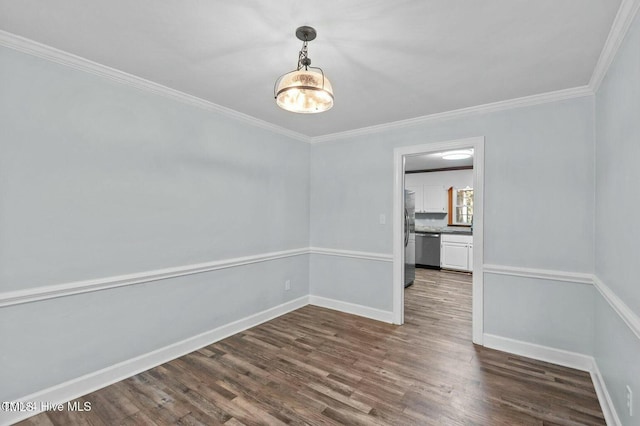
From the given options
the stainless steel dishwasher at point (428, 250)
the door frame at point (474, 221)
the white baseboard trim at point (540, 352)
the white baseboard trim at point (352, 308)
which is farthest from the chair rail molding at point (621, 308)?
the stainless steel dishwasher at point (428, 250)

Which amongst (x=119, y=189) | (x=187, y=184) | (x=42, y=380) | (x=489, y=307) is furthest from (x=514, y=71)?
(x=42, y=380)

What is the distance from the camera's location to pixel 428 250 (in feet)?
22.8

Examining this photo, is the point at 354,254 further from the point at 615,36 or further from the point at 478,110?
the point at 615,36

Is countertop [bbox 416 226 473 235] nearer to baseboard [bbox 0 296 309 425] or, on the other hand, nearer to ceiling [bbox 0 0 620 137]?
ceiling [bbox 0 0 620 137]

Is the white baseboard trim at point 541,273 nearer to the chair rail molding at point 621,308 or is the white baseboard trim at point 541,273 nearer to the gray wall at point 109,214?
the chair rail molding at point 621,308

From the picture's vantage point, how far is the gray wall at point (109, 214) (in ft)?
6.31

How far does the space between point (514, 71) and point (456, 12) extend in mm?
1009

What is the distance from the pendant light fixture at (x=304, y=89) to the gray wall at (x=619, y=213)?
155 centimetres

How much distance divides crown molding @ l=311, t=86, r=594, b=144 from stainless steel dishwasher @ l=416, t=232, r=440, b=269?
3.98m

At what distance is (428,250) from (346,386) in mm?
5215

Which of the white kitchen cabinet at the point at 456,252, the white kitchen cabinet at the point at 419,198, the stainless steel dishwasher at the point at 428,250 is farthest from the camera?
the white kitchen cabinet at the point at 419,198

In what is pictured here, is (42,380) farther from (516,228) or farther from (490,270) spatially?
(516,228)

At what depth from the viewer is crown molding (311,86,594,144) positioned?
2594mm

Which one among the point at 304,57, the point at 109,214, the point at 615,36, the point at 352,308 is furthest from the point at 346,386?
the point at 615,36
